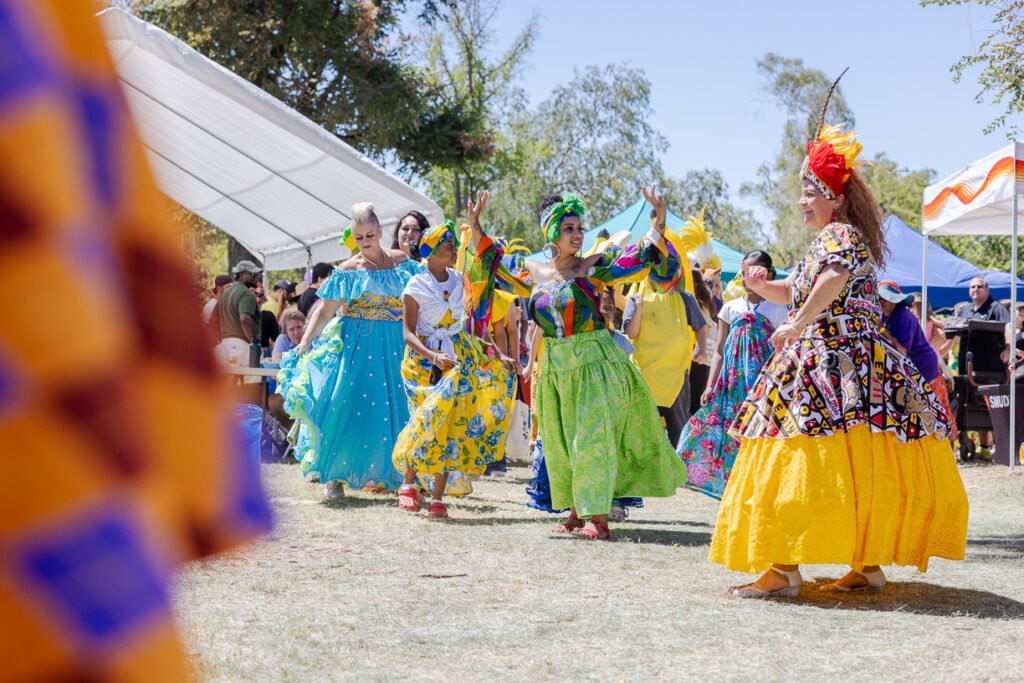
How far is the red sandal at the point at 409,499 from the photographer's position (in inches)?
324

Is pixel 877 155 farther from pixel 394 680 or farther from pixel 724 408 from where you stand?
pixel 394 680

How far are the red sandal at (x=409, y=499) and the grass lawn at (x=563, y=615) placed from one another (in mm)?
846

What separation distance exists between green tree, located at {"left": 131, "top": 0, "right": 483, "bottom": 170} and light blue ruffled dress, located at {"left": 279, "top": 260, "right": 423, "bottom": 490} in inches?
476

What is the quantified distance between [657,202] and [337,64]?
1523 cm

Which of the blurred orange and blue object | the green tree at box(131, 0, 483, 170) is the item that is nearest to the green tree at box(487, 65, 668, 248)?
the green tree at box(131, 0, 483, 170)

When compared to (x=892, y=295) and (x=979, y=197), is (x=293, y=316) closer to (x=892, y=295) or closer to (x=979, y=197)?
(x=979, y=197)

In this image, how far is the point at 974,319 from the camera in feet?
45.3

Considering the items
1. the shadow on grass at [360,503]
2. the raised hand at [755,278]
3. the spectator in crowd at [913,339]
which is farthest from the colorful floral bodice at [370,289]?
the raised hand at [755,278]

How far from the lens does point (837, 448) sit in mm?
5105

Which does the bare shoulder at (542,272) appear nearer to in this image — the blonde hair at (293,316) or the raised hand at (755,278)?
the raised hand at (755,278)

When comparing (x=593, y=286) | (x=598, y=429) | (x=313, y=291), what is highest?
(x=313, y=291)

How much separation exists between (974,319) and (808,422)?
376 inches

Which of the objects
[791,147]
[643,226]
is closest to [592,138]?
[791,147]

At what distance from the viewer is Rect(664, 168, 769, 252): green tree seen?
59.8m
